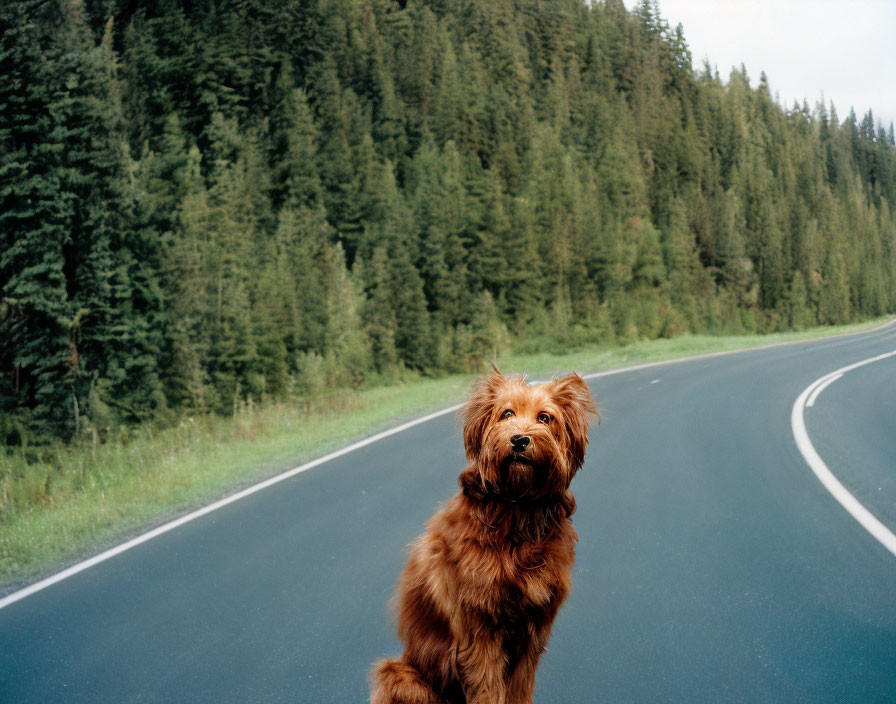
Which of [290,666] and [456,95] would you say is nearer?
[290,666]

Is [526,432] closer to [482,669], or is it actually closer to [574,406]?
[574,406]

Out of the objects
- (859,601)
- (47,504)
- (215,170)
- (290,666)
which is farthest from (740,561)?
(215,170)

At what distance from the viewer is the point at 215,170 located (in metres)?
27.6

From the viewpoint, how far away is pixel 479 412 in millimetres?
2855

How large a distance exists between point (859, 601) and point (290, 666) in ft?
12.9

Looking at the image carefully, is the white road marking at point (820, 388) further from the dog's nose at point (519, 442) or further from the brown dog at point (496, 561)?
the dog's nose at point (519, 442)

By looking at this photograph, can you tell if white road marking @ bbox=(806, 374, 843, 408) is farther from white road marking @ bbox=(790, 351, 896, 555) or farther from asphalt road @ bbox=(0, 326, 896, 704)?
asphalt road @ bbox=(0, 326, 896, 704)

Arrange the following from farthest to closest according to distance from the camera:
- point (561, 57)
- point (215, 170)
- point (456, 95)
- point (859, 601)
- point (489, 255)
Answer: point (561, 57), point (456, 95), point (489, 255), point (215, 170), point (859, 601)

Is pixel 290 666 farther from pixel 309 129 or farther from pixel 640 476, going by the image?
pixel 309 129

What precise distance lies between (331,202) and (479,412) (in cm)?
3109

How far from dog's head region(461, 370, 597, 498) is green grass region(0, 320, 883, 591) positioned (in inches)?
203

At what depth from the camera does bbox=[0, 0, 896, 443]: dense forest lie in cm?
1766

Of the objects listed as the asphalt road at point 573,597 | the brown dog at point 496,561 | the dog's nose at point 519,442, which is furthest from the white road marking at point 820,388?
the dog's nose at point 519,442

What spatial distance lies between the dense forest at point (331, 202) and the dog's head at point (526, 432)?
16.4m
